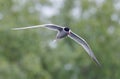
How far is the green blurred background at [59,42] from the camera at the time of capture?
1858 cm

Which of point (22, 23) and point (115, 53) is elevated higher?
point (22, 23)

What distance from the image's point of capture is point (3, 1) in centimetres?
1941

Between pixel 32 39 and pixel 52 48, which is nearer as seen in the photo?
pixel 32 39

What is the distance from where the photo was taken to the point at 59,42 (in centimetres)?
2116

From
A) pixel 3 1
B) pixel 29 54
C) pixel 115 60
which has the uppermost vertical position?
pixel 3 1

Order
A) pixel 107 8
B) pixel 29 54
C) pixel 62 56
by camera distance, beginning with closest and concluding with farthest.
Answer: pixel 29 54 < pixel 62 56 < pixel 107 8

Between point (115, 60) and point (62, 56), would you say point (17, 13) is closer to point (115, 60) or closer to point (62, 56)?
point (62, 56)

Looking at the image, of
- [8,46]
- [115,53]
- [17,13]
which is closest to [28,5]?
[17,13]

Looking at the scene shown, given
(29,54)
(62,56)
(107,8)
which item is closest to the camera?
(29,54)

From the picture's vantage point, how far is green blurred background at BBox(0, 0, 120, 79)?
61.0ft

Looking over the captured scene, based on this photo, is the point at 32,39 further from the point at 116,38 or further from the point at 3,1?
the point at 116,38

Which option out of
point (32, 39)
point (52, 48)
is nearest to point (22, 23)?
point (32, 39)

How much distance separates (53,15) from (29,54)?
15.0 feet

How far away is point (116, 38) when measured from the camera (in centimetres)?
2161
